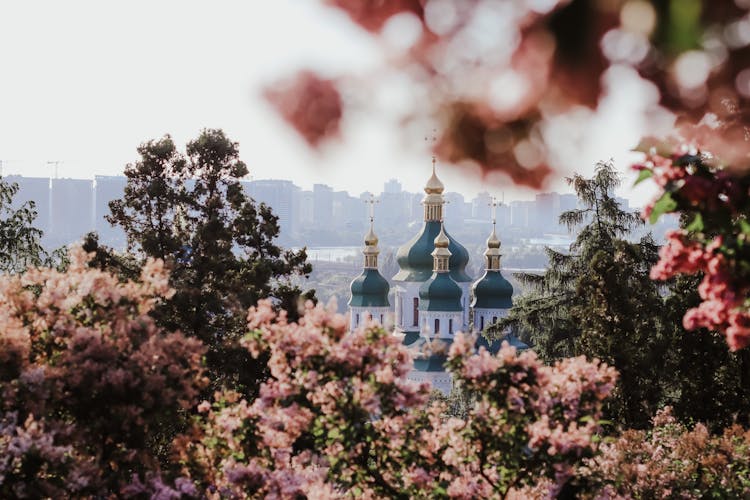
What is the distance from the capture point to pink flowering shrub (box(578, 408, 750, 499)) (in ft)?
29.8

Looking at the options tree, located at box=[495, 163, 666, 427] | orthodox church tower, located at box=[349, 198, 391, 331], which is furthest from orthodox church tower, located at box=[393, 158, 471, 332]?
tree, located at box=[495, 163, 666, 427]

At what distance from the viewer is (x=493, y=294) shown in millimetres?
57688

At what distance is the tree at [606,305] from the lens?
632 inches

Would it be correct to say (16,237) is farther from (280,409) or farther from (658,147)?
(658,147)

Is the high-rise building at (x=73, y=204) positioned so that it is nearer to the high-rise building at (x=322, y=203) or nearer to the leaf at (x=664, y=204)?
the high-rise building at (x=322, y=203)

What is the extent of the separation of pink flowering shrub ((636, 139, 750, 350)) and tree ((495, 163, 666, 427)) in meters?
11.3


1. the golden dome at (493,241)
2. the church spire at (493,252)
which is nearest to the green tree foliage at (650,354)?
the golden dome at (493,241)

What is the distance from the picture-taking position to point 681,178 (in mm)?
4547

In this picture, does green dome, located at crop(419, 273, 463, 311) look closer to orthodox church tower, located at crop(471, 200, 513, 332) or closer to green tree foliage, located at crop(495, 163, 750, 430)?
orthodox church tower, located at crop(471, 200, 513, 332)

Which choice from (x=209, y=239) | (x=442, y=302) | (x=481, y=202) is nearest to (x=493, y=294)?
(x=442, y=302)

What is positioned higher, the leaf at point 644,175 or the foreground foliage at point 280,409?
the leaf at point 644,175

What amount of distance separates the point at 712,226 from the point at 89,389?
4.50 meters

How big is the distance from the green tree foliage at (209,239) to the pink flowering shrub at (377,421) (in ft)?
29.6

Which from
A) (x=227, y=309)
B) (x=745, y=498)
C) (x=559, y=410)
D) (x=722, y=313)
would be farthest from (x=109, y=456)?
(x=227, y=309)
